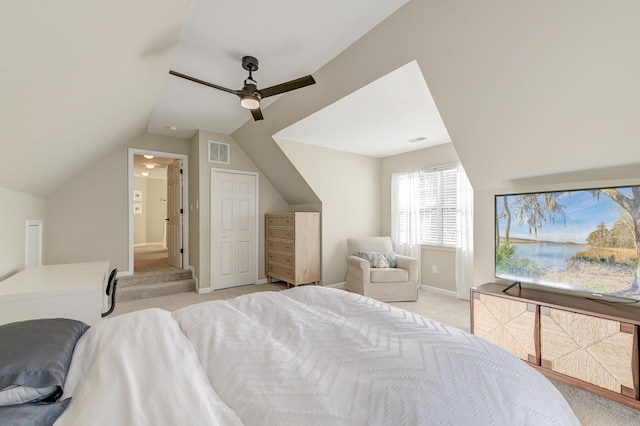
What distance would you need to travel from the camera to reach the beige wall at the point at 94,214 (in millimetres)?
3799

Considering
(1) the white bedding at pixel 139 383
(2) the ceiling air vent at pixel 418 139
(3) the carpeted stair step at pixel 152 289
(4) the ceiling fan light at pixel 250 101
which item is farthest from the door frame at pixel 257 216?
(1) the white bedding at pixel 139 383

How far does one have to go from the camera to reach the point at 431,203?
4641mm

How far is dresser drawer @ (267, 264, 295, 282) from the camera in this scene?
456cm

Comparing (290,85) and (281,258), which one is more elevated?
(290,85)

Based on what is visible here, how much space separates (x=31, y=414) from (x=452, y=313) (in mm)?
3874

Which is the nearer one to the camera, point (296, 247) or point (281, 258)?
point (296, 247)

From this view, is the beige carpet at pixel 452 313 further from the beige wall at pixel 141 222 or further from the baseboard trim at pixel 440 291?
the beige wall at pixel 141 222

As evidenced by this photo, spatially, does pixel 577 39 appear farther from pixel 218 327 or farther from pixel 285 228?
pixel 285 228

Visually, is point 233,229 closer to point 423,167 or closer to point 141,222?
point 423,167

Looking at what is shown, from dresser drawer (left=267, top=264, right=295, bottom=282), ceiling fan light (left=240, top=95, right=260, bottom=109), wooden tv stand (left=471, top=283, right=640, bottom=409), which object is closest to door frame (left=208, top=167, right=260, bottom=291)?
dresser drawer (left=267, top=264, right=295, bottom=282)

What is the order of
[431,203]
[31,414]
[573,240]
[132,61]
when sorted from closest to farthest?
[31,414] → [132,61] → [573,240] → [431,203]

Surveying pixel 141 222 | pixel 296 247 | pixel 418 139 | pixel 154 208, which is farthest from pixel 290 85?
pixel 141 222

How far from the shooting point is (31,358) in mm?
869

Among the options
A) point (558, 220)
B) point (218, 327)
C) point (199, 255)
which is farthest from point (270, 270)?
point (558, 220)
